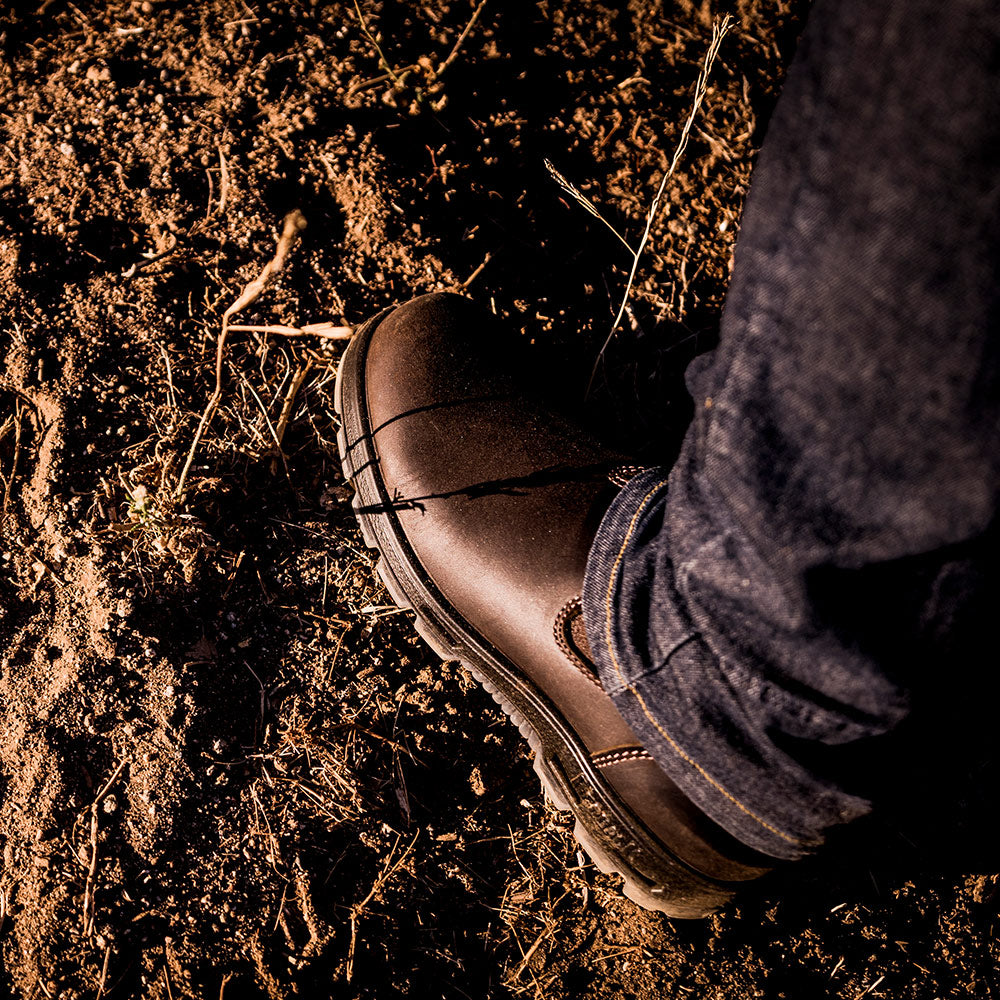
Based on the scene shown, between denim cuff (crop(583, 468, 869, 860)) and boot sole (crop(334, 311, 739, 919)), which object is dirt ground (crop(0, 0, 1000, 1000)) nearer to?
boot sole (crop(334, 311, 739, 919))

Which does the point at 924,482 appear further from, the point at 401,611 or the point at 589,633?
the point at 401,611

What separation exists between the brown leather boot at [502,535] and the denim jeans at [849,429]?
0.35 metres

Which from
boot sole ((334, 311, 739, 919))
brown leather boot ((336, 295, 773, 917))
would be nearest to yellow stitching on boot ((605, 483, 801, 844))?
brown leather boot ((336, 295, 773, 917))

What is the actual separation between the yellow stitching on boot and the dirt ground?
59 cm

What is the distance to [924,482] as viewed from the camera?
67 cm

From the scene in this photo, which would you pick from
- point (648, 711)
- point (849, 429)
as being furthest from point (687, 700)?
point (849, 429)

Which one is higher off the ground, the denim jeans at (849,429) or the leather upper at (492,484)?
the denim jeans at (849,429)

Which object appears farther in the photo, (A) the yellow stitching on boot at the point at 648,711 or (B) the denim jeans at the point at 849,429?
(A) the yellow stitching on boot at the point at 648,711

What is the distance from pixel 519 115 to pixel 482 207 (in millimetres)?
277

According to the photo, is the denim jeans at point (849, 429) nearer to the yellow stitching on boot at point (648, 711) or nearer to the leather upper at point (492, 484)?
the yellow stitching on boot at point (648, 711)

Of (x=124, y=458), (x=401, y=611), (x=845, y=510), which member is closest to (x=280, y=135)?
(x=124, y=458)

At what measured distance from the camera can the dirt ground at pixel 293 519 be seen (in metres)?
1.42

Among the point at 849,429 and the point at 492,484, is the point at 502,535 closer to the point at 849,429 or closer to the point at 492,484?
the point at 492,484

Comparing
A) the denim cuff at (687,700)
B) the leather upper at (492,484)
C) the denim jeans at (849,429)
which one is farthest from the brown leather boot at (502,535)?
the denim jeans at (849,429)
